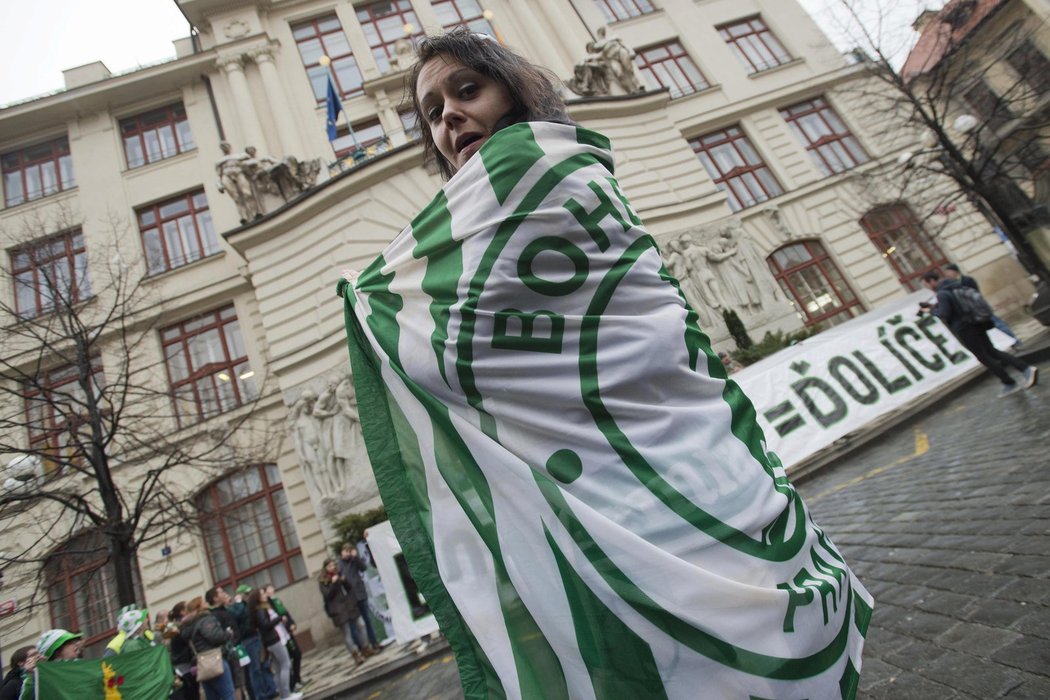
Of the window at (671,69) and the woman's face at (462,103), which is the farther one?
the window at (671,69)

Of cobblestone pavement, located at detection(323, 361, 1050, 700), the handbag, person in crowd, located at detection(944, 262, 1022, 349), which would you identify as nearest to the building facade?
person in crowd, located at detection(944, 262, 1022, 349)

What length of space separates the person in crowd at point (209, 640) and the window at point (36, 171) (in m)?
17.0

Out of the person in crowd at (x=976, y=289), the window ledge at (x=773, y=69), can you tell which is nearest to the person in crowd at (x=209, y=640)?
the person in crowd at (x=976, y=289)

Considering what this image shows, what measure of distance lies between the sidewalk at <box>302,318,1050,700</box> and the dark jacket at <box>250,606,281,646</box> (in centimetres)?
90

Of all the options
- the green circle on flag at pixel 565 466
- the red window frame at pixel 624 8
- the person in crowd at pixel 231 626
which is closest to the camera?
the green circle on flag at pixel 565 466

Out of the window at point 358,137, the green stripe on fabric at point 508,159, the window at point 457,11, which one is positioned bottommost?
the green stripe on fabric at point 508,159

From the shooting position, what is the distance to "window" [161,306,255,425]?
44.0 ft

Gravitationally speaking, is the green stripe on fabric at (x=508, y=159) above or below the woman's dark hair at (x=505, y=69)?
below

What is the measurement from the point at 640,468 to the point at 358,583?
8.21 meters

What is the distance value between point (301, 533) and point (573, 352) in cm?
1304

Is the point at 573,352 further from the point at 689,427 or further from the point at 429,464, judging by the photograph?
the point at 429,464

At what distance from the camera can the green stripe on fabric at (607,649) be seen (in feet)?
2.70

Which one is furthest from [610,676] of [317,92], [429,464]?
[317,92]

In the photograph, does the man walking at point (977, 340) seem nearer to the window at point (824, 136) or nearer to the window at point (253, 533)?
the window at point (824, 136)
